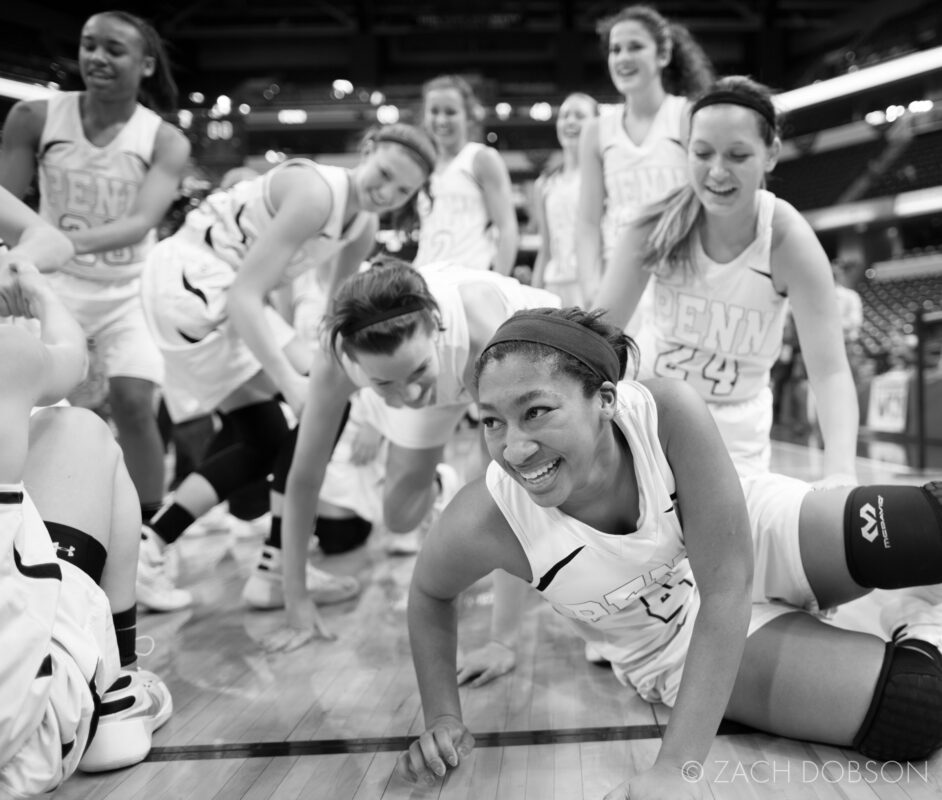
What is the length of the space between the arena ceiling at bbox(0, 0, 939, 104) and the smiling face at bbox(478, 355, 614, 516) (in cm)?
1534

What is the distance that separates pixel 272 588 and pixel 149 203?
128cm

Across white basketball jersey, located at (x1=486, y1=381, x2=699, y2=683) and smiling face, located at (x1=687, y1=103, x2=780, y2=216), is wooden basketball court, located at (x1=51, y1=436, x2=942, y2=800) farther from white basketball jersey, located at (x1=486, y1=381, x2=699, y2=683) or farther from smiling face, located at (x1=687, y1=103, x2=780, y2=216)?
smiling face, located at (x1=687, y1=103, x2=780, y2=216)

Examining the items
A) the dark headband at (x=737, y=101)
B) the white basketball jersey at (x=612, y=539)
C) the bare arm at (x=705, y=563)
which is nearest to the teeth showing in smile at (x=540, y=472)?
the white basketball jersey at (x=612, y=539)

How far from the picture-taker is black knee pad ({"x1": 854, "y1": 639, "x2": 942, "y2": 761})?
1455 millimetres

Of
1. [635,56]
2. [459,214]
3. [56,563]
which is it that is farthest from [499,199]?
[56,563]

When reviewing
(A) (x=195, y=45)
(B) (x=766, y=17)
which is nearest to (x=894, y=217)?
(B) (x=766, y=17)

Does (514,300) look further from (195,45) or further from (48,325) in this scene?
(195,45)

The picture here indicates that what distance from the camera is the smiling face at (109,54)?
2773 millimetres

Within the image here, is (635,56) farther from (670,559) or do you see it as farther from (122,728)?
(122,728)

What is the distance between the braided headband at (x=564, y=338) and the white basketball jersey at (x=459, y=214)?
9.06 ft

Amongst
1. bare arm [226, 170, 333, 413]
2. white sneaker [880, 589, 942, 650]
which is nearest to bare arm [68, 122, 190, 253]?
bare arm [226, 170, 333, 413]

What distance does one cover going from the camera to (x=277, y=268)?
251 cm

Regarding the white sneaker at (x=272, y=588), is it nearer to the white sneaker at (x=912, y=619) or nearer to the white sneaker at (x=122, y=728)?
the white sneaker at (x=122, y=728)

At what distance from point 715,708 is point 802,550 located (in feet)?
1.63
